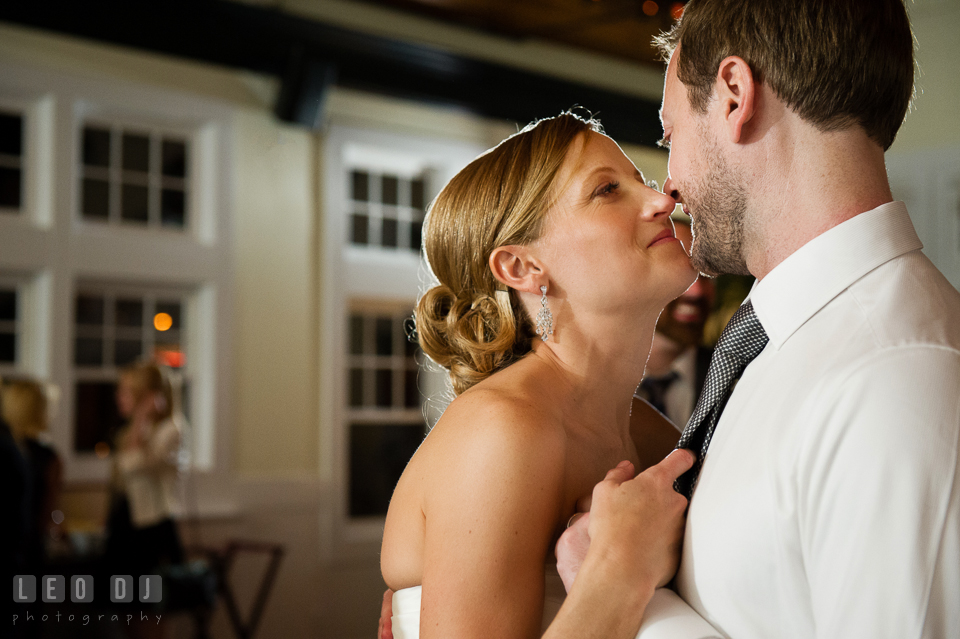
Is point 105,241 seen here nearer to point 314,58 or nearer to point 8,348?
point 8,348

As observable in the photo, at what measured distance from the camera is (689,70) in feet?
4.14

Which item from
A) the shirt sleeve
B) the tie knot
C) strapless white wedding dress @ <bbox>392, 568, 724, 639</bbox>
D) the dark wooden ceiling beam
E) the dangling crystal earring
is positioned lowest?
strapless white wedding dress @ <bbox>392, 568, 724, 639</bbox>

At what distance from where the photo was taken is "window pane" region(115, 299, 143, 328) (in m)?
6.15

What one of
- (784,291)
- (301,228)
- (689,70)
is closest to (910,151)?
(689,70)

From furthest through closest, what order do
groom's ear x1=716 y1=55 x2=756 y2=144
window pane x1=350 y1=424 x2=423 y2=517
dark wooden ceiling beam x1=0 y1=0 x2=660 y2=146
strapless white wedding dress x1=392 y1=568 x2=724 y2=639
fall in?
window pane x1=350 y1=424 x2=423 y2=517 → dark wooden ceiling beam x1=0 y1=0 x2=660 y2=146 → groom's ear x1=716 y1=55 x2=756 y2=144 → strapless white wedding dress x1=392 y1=568 x2=724 y2=639

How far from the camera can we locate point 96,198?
609 centimetres

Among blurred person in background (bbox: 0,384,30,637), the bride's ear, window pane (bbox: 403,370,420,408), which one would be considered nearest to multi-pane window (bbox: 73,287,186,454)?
window pane (bbox: 403,370,420,408)

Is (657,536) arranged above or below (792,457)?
below

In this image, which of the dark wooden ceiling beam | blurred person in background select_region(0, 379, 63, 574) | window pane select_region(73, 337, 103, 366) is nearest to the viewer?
blurred person in background select_region(0, 379, 63, 574)

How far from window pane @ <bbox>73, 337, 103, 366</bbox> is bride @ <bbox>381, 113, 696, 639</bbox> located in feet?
16.8

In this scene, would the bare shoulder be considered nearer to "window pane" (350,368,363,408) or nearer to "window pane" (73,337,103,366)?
"window pane" (73,337,103,366)

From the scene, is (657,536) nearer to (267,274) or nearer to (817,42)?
(817,42)

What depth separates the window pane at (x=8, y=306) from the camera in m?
5.69

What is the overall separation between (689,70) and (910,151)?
127 centimetres
